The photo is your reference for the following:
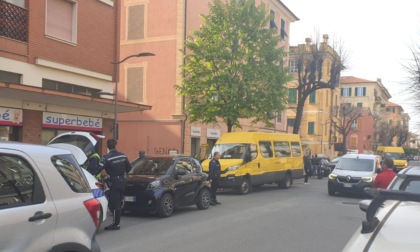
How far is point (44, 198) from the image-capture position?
3.94m

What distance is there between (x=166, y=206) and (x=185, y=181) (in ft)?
3.46

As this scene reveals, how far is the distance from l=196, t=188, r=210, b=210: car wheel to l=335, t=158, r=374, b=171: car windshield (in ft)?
24.7

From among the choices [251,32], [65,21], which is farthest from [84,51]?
[251,32]

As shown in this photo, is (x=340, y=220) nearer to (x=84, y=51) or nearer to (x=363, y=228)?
(x=363, y=228)

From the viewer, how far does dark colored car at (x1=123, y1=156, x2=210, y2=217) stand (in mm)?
10914

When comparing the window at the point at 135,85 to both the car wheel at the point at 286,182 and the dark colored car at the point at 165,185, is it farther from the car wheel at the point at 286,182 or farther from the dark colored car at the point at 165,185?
the dark colored car at the point at 165,185

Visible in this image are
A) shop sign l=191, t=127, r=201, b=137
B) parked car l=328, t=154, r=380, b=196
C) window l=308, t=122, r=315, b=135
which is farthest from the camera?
window l=308, t=122, r=315, b=135

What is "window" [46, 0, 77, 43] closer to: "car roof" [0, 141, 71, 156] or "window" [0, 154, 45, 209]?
"car roof" [0, 141, 71, 156]

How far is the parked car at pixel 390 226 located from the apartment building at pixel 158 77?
1046 inches

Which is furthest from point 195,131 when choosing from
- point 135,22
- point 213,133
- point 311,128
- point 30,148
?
point 311,128

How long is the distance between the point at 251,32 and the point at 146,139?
1151 cm

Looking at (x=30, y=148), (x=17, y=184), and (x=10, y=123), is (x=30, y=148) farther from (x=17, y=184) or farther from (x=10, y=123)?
(x=10, y=123)

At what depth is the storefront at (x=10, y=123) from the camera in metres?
14.9

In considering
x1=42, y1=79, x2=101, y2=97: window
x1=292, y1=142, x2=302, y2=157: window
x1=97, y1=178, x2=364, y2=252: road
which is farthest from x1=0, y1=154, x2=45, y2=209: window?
x1=292, y1=142, x2=302, y2=157: window
